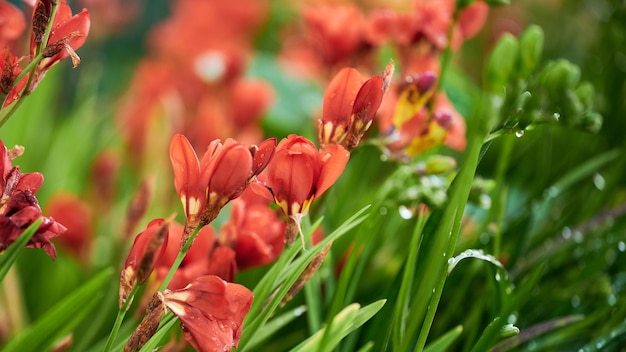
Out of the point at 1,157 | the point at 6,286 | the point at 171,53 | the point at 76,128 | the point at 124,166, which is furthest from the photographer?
the point at 171,53

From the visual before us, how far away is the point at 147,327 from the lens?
261 mm

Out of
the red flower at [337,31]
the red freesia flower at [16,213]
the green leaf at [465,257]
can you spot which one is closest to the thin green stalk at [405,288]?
the green leaf at [465,257]

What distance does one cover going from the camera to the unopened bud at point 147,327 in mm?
259

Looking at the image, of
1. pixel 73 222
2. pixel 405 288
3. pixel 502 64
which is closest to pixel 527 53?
pixel 502 64

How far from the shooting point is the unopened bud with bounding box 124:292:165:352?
259 mm

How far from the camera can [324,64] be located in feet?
1.95

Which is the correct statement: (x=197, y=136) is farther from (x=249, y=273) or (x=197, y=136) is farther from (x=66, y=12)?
(x=66, y=12)

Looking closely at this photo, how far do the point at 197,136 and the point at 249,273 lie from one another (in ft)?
1.08

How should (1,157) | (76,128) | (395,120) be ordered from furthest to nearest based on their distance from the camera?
(76,128), (395,120), (1,157)

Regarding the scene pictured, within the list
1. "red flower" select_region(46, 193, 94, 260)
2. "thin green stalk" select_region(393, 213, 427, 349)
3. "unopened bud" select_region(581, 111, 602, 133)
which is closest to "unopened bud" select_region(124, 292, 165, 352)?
"thin green stalk" select_region(393, 213, 427, 349)

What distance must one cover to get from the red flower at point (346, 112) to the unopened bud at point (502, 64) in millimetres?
74

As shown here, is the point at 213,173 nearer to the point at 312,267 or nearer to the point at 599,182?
the point at 312,267

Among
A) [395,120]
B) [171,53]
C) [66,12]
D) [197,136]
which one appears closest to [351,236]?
[395,120]

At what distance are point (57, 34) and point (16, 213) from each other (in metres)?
0.08
